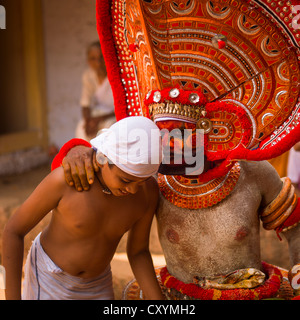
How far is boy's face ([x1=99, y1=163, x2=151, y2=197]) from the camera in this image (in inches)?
56.5

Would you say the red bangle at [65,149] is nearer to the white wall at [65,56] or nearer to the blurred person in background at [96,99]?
→ the blurred person in background at [96,99]

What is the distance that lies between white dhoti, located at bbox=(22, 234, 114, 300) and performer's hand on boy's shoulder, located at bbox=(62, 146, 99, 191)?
0.36m

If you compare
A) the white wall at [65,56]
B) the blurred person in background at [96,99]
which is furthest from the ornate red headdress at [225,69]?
the white wall at [65,56]

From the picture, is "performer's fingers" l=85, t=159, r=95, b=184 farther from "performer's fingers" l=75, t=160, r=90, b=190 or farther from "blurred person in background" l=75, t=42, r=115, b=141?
"blurred person in background" l=75, t=42, r=115, b=141

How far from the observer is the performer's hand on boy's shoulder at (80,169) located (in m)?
1.52

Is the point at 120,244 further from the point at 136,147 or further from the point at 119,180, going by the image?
the point at 136,147

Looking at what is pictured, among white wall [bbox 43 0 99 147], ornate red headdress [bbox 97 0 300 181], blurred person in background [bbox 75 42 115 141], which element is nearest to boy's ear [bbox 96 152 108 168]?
ornate red headdress [bbox 97 0 300 181]

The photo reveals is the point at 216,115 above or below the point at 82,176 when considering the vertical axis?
above

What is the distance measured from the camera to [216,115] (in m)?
1.58

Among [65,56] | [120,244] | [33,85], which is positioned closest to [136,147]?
[120,244]

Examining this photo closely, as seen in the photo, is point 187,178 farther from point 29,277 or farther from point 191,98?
point 29,277

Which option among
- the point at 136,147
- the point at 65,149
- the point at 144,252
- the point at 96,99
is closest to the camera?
the point at 136,147

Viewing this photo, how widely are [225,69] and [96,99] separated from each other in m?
3.47

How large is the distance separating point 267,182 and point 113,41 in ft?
2.61
